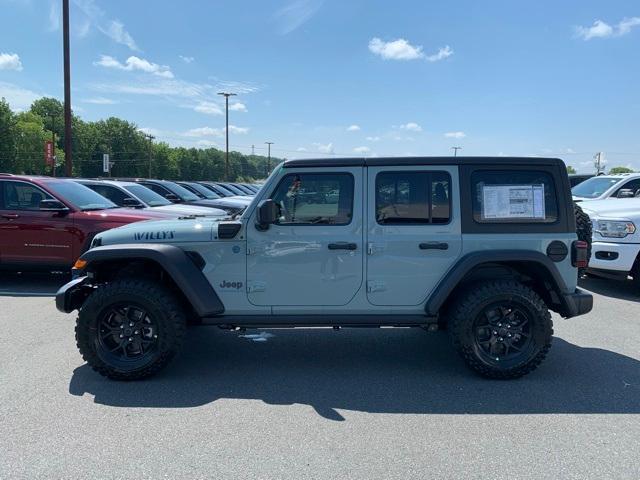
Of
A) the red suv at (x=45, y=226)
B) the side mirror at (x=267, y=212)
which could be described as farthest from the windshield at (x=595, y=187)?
the red suv at (x=45, y=226)

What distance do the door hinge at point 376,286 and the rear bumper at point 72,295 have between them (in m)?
2.47

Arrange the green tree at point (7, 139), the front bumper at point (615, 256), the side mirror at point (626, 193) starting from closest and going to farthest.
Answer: the front bumper at point (615, 256)
the side mirror at point (626, 193)
the green tree at point (7, 139)

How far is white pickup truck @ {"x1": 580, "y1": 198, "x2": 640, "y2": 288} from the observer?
24.2 feet

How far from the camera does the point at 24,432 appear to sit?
11.1 ft

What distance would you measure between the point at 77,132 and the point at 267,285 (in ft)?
345

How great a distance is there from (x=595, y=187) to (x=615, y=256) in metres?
3.90

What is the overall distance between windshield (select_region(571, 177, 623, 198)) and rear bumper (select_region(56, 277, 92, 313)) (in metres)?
9.25

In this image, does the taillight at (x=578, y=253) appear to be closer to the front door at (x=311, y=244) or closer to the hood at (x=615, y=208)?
the front door at (x=311, y=244)

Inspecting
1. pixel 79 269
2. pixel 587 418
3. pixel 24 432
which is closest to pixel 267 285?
pixel 79 269

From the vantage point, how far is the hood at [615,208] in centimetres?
758

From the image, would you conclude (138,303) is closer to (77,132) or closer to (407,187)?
(407,187)

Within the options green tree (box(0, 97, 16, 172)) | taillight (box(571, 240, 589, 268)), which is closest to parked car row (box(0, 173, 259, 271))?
taillight (box(571, 240, 589, 268))

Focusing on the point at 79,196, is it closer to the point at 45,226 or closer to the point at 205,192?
the point at 45,226

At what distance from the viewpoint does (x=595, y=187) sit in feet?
35.4
